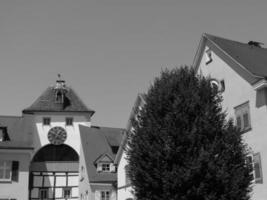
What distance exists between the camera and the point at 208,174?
1797 centimetres

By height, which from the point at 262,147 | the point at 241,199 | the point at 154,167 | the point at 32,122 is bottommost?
the point at 241,199

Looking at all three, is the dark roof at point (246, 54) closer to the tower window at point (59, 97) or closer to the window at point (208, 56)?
the window at point (208, 56)

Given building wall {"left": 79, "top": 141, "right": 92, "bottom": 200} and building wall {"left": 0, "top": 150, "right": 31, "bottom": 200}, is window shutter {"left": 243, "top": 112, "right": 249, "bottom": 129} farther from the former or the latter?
building wall {"left": 0, "top": 150, "right": 31, "bottom": 200}

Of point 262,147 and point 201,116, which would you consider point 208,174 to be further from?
point 262,147

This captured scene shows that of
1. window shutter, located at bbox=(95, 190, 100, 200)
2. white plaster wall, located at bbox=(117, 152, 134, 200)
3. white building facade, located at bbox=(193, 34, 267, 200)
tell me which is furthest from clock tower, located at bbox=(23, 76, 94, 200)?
white building facade, located at bbox=(193, 34, 267, 200)

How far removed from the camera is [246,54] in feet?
88.5

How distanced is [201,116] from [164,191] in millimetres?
3543

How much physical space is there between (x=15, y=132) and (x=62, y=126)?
21.2 ft

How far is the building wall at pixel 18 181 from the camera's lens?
39.9 metres

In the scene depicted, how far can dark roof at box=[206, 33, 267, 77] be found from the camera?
24.2 m

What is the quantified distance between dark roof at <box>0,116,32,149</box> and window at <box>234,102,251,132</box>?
75.9 feet

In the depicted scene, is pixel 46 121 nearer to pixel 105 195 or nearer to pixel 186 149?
pixel 105 195

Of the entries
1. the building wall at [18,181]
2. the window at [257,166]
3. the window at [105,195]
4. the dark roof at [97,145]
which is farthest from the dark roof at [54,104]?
the window at [257,166]

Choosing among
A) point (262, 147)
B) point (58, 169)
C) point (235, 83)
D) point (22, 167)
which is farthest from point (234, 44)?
point (58, 169)
